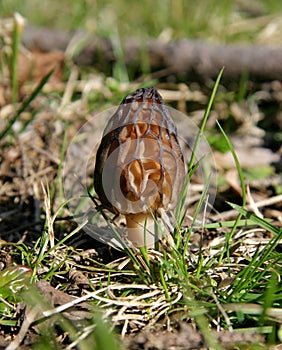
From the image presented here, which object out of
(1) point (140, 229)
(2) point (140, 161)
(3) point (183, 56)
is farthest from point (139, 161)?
(3) point (183, 56)

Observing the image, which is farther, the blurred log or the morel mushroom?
the blurred log

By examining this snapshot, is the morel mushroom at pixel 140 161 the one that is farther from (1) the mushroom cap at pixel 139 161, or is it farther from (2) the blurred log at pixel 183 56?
(2) the blurred log at pixel 183 56

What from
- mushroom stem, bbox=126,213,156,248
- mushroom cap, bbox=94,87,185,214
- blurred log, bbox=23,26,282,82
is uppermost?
blurred log, bbox=23,26,282,82

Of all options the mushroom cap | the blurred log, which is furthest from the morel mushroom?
the blurred log

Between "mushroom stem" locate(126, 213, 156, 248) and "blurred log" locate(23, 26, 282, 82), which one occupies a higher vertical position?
"blurred log" locate(23, 26, 282, 82)

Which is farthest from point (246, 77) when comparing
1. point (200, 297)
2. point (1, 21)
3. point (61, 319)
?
point (61, 319)

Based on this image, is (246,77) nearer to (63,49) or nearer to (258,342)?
(63,49)

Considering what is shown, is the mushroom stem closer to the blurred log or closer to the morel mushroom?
the morel mushroom

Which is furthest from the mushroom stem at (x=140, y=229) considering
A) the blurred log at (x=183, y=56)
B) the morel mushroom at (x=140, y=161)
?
the blurred log at (x=183, y=56)
